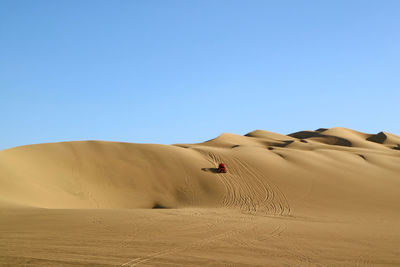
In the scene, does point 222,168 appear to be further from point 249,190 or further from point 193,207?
point 193,207

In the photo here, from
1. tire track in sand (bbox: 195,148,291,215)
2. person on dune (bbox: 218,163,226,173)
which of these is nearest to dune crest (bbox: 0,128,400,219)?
tire track in sand (bbox: 195,148,291,215)

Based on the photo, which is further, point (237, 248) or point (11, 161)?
point (11, 161)

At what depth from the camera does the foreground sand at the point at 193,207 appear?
7.45 metres

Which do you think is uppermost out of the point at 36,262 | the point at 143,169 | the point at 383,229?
the point at 143,169

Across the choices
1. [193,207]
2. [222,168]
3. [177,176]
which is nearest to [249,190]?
[222,168]

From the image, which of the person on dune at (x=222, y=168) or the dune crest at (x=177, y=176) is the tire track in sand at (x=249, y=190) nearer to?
the dune crest at (x=177, y=176)

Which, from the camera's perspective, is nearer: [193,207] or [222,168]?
[193,207]

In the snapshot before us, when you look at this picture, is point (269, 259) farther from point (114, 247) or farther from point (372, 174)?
point (372, 174)

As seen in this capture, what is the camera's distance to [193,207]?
1759 centimetres

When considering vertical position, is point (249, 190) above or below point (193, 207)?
above

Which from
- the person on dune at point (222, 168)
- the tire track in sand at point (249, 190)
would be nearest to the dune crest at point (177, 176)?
the tire track in sand at point (249, 190)

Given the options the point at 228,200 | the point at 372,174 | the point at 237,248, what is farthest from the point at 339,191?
the point at 237,248

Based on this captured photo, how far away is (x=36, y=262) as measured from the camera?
6.29 meters

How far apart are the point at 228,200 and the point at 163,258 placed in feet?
39.3
